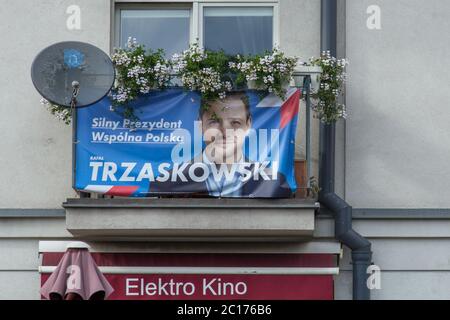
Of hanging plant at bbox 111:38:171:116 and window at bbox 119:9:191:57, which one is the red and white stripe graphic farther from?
window at bbox 119:9:191:57

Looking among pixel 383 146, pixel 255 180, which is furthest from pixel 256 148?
pixel 383 146

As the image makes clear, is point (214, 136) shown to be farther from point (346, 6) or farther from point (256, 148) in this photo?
point (346, 6)

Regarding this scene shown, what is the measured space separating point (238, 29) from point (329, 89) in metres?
1.56

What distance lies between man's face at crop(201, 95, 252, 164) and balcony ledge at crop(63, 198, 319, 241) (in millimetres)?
559

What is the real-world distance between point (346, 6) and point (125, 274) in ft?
13.5

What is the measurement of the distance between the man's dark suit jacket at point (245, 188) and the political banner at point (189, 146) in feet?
0.04

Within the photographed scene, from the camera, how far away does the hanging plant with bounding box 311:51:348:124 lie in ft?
48.5

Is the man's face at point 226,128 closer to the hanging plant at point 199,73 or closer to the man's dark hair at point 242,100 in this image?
the man's dark hair at point 242,100

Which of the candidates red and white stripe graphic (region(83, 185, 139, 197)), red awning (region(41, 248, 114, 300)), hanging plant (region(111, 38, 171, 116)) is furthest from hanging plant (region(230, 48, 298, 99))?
red awning (region(41, 248, 114, 300))

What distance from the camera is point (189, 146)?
48.4ft

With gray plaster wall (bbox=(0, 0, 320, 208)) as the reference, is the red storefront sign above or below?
below

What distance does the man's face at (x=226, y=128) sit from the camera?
579 inches

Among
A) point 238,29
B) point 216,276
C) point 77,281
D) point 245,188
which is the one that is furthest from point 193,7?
point 77,281

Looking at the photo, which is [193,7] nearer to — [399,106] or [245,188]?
[245,188]
